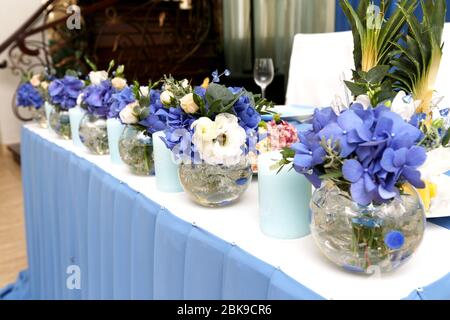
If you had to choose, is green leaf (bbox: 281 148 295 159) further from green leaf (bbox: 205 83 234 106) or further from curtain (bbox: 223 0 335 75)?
curtain (bbox: 223 0 335 75)

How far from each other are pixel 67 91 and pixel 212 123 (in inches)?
34.9

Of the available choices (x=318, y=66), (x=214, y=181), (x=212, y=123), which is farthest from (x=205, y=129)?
(x=318, y=66)

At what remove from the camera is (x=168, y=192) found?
940 mm

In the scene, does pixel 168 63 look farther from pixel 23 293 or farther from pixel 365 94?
pixel 365 94

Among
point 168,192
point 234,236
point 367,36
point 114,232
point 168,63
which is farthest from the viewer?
point 168,63

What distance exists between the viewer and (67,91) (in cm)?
145

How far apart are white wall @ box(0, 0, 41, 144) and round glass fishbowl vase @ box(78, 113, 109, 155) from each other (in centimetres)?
346

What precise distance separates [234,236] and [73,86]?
0.96 m

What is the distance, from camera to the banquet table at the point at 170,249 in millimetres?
594

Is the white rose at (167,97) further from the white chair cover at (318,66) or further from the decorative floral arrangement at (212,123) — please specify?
the white chair cover at (318,66)

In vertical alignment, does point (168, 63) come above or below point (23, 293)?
above

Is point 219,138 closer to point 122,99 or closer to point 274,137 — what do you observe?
point 274,137

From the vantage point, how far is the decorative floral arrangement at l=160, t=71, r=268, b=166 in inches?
29.2
